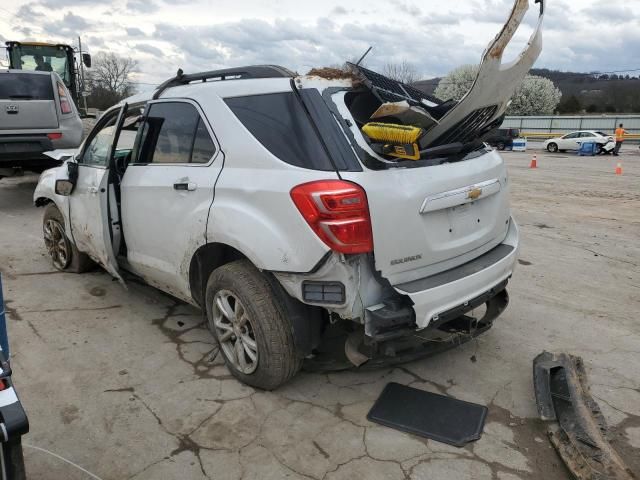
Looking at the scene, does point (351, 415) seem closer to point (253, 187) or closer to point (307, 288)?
point (307, 288)

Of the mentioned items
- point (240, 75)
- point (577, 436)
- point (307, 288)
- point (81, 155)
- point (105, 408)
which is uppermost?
point (240, 75)

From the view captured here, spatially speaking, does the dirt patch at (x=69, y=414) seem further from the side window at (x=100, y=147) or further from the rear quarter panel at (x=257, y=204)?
the side window at (x=100, y=147)

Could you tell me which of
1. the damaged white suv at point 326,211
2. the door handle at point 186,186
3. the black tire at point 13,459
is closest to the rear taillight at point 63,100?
the damaged white suv at point 326,211

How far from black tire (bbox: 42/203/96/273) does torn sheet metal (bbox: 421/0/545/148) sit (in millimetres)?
3733

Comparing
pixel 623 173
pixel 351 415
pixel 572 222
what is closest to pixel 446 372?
pixel 351 415

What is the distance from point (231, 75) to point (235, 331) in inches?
66.2

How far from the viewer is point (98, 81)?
55.2m

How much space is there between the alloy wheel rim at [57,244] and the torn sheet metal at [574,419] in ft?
14.6

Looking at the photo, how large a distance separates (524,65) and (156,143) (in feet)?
8.16

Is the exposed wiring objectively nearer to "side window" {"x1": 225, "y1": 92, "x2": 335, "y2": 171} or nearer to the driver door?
the driver door

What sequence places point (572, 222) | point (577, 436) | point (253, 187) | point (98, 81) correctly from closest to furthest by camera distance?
point (577, 436) → point (253, 187) → point (572, 222) → point (98, 81)

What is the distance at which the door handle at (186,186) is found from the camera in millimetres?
3188

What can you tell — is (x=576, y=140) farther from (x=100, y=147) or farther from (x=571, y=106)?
(x=571, y=106)

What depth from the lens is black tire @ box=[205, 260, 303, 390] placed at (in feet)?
9.28
